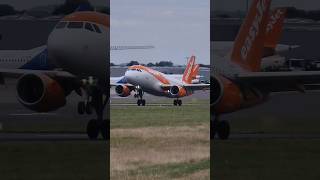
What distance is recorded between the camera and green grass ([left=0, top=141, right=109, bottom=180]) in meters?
7.09

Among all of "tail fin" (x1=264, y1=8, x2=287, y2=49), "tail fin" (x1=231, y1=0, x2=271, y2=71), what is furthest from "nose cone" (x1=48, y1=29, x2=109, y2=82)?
"tail fin" (x1=264, y1=8, x2=287, y2=49)

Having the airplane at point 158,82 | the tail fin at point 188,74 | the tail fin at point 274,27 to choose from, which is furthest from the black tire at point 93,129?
the tail fin at point 188,74

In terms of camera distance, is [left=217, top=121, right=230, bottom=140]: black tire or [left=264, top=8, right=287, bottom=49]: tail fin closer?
[left=217, top=121, right=230, bottom=140]: black tire

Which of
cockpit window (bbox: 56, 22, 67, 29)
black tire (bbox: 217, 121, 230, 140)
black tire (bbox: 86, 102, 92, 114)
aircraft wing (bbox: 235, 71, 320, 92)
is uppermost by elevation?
cockpit window (bbox: 56, 22, 67, 29)

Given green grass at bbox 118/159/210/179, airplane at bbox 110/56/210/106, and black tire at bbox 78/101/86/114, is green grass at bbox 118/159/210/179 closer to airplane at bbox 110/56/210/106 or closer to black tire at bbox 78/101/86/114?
black tire at bbox 78/101/86/114

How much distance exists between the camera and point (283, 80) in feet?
27.9

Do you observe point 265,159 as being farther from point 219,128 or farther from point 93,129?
point 93,129

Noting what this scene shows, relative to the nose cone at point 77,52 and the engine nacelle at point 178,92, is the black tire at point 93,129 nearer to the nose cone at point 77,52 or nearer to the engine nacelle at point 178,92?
the nose cone at point 77,52

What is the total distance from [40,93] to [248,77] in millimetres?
2524

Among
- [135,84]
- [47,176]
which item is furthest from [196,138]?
[135,84]

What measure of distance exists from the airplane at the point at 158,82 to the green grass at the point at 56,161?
3643cm

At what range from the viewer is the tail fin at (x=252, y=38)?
26.2 feet

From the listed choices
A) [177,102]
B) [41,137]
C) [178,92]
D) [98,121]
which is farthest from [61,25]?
[178,92]

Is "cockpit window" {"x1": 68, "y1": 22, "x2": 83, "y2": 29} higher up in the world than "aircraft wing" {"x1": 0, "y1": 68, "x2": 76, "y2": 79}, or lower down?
higher up
